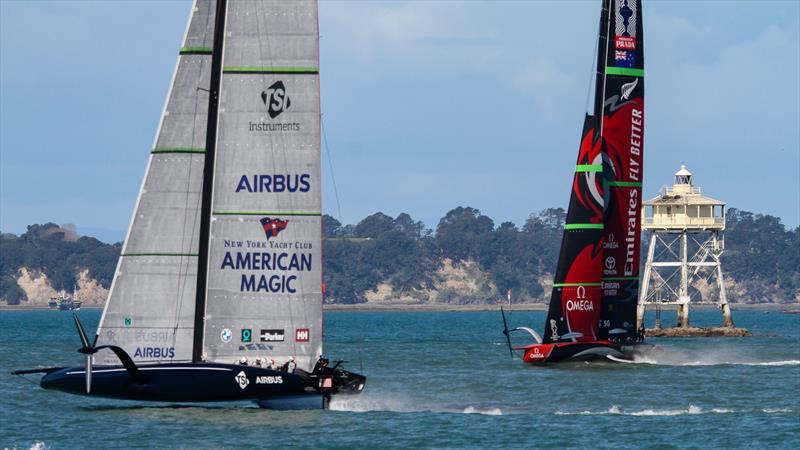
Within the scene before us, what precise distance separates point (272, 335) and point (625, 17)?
97.6 ft

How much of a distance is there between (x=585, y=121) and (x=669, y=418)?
68.6 feet

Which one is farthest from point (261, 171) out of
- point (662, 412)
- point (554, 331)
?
point (554, 331)

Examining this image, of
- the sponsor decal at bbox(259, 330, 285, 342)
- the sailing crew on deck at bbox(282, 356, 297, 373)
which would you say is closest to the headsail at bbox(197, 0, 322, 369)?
the sponsor decal at bbox(259, 330, 285, 342)

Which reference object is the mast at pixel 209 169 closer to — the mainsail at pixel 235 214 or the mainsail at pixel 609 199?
the mainsail at pixel 235 214

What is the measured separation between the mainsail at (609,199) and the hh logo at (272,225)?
23.6m

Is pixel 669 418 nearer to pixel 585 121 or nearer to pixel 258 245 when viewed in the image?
pixel 258 245

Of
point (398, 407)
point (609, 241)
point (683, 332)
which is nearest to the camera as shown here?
point (398, 407)

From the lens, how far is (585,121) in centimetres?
5828

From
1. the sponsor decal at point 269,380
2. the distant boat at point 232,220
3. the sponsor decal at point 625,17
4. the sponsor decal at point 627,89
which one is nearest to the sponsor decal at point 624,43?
the sponsor decal at point 625,17

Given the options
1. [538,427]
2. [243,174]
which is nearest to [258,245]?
[243,174]

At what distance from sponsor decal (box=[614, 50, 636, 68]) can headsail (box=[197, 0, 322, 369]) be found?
27.8 metres

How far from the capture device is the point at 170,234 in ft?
118

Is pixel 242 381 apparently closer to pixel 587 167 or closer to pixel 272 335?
pixel 272 335

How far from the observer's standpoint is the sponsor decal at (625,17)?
6106 centimetres
